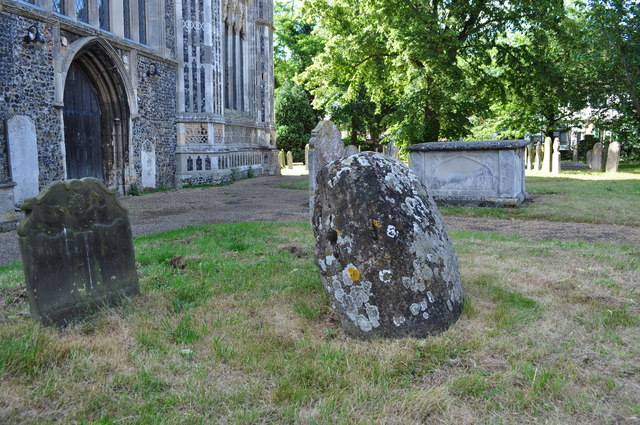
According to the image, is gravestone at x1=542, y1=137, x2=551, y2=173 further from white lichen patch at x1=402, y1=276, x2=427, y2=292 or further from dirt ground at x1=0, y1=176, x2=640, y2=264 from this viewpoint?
white lichen patch at x1=402, y1=276, x2=427, y2=292

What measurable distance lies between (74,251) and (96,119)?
11025 millimetres

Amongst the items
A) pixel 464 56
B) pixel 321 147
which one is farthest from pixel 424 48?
pixel 321 147

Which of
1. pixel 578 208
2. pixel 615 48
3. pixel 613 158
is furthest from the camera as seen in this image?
pixel 613 158

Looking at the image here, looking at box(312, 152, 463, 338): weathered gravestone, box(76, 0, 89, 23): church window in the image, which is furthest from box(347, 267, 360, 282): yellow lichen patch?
box(76, 0, 89, 23): church window

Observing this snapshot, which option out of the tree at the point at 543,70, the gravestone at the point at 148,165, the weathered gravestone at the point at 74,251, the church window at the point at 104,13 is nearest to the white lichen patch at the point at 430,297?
the weathered gravestone at the point at 74,251

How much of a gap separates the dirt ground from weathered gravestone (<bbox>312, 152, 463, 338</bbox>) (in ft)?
14.7

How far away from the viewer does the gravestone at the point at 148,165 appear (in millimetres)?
14859

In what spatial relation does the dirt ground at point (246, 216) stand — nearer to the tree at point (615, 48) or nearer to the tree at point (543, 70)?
the tree at point (543, 70)

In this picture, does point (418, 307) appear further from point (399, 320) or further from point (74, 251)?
point (74, 251)

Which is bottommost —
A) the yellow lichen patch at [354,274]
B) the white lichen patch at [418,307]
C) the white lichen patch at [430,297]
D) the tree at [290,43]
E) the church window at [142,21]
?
the white lichen patch at [418,307]

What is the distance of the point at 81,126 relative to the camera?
12.8 m

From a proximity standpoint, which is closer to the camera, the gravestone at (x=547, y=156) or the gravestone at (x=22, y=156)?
the gravestone at (x=22, y=156)

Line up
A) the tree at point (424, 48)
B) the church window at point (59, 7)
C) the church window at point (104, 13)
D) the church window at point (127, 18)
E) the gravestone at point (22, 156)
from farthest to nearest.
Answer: the tree at point (424, 48)
the church window at point (127, 18)
the church window at point (104, 13)
the church window at point (59, 7)
the gravestone at point (22, 156)

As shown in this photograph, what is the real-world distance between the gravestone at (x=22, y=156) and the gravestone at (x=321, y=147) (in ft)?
18.4
